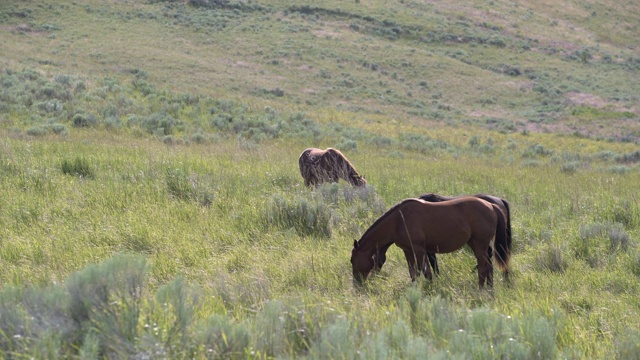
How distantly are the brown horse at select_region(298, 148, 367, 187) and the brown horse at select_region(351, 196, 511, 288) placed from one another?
15.0ft

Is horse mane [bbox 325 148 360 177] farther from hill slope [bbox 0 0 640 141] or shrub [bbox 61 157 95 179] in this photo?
hill slope [bbox 0 0 640 141]

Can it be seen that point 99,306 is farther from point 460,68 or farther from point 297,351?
point 460,68

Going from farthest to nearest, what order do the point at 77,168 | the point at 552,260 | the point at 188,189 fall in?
the point at 77,168, the point at 188,189, the point at 552,260

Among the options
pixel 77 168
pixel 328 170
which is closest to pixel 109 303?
pixel 77 168

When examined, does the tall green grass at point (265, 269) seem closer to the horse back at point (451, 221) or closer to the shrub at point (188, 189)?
the shrub at point (188, 189)

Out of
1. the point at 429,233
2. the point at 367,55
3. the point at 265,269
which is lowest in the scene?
the point at 367,55

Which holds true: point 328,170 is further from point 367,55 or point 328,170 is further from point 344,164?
point 367,55

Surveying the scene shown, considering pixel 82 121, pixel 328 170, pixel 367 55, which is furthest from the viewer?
pixel 367 55

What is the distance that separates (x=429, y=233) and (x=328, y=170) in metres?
5.23

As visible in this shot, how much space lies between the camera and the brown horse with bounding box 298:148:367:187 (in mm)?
10758

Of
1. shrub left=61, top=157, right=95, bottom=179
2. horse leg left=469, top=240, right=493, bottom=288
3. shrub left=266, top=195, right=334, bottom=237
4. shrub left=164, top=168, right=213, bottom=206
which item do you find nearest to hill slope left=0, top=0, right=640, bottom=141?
shrub left=61, top=157, right=95, bottom=179

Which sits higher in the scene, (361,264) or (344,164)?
(361,264)

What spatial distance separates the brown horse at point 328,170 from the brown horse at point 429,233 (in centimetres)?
459

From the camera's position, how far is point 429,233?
231 inches
